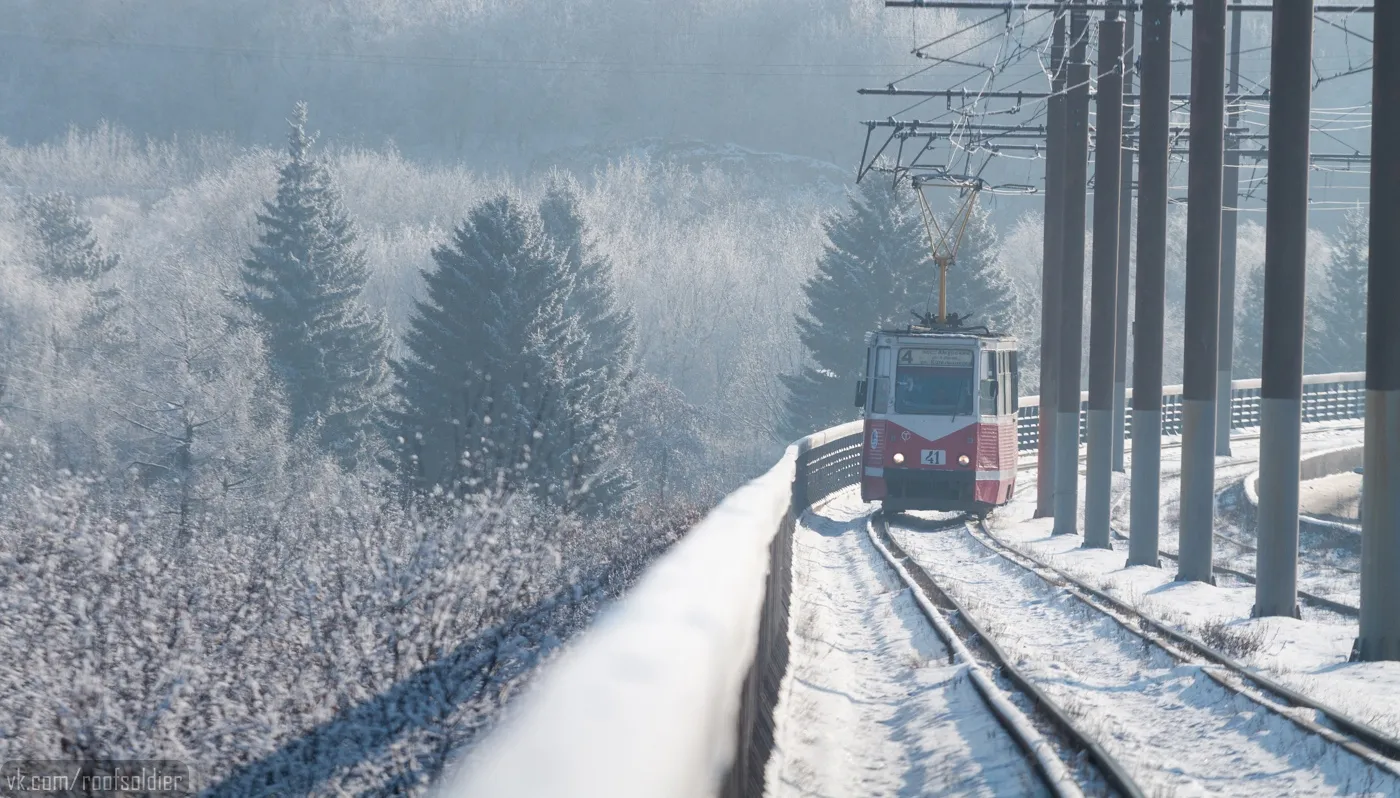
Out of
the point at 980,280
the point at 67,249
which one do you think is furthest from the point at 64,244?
the point at 980,280

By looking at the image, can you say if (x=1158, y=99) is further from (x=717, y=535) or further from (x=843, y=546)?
(x=717, y=535)

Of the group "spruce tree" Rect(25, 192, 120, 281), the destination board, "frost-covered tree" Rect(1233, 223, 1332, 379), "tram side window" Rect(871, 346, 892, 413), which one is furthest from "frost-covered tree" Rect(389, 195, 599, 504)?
"frost-covered tree" Rect(1233, 223, 1332, 379)

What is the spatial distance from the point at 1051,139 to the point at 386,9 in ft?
517

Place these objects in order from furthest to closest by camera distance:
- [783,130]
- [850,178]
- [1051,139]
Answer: [783,130]
[850,178]
[1051,139]

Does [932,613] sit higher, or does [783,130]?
[783,130]

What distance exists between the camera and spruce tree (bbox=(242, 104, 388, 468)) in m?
51.6

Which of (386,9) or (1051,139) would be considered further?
(386,9)

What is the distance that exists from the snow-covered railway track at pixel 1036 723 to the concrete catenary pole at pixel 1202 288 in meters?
5.52

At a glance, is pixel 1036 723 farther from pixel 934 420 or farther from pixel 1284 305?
pixel 934 420

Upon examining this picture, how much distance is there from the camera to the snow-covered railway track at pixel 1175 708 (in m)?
7.31

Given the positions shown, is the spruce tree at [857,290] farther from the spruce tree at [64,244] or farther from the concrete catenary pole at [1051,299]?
the spruce tree at [64,244]

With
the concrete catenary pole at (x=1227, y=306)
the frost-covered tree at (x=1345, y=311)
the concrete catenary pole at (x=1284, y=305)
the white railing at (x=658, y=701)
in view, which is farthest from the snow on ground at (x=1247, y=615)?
the frost-covered tree at (x=1345, y=311)

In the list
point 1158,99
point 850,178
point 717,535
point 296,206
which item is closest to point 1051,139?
point 1158,99

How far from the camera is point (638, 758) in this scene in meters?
3.38
